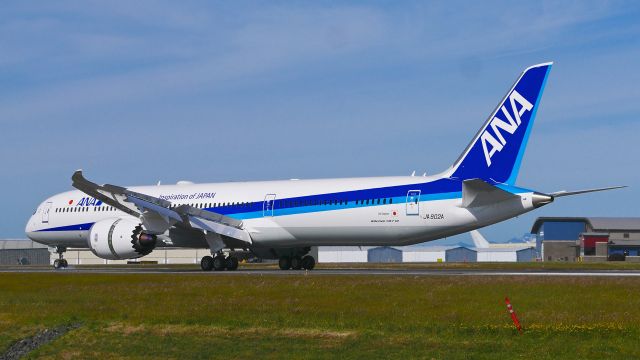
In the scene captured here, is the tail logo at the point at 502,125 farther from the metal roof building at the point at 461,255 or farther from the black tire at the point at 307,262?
the metal roof building at the point at 461,255

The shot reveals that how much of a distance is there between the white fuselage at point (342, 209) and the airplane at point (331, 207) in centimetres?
5

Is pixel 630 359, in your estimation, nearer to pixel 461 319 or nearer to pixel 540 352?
pixel 540 352

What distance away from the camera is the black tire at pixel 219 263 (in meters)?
44.6

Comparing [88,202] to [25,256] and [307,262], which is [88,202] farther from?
[25,256]

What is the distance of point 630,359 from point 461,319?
202 inches

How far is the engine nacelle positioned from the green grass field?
34.7ft

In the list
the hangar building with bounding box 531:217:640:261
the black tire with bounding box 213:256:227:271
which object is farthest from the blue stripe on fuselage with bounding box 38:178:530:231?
the hangar building with bounding box 531:217:640:261

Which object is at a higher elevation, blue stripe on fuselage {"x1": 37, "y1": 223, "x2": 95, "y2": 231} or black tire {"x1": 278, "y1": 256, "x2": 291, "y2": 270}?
blue stripe on fuselage {"x1": 37, "y1": 223, "x2": 95, "y2": 231}

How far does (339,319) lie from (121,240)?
74.0ft

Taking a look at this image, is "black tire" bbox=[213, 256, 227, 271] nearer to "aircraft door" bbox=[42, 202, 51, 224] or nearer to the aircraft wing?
the aircraft wing

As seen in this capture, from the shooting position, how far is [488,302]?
24.5m

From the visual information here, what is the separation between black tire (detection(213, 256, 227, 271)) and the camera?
44562 millimetres

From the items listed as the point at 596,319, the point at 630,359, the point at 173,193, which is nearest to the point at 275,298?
the point at 596,319

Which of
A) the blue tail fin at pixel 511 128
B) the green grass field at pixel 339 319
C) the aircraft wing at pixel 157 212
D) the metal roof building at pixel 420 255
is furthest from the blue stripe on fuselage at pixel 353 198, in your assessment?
the metal roof building at pixel 420 255
